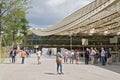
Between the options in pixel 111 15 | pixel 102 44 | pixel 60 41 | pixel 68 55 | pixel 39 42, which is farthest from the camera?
pixel 39 42

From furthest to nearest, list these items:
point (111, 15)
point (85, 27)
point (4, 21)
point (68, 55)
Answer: point (85, 27)
point (4, 21)
point (111, 15)
point (68, 55)

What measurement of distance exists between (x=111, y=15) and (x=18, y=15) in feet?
39.9

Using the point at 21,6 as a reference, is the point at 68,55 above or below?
below

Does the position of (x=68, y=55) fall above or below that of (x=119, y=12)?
below

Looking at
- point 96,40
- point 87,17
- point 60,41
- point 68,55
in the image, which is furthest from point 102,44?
point 68,55

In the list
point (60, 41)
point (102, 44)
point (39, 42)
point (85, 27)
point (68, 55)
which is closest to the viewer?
point (68, 55)

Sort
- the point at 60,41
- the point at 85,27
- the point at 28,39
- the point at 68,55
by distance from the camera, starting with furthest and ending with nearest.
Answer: the point at 28,39 → the point at 60,41 → the point at 85,27 → the point at 68,55

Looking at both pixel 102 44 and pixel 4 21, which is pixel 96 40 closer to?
pixel 102 44

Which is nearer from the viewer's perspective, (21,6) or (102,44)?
(21,6)

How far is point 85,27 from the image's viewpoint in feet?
186

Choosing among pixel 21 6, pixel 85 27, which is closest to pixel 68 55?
pixel 21 6

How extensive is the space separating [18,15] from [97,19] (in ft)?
38.5

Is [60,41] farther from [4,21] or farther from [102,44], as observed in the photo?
[4,21]

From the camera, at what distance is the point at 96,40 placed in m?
91.3
